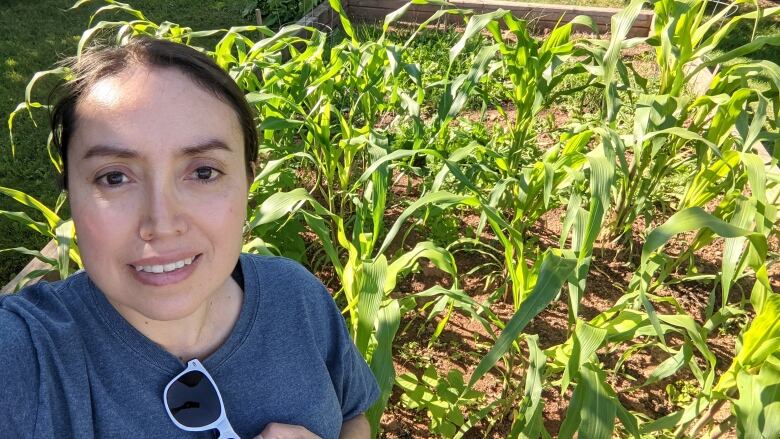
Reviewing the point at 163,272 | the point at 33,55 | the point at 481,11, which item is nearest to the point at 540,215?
the point at 163,272

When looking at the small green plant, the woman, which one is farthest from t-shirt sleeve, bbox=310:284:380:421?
the small green plant

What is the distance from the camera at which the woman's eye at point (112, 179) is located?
0.76m

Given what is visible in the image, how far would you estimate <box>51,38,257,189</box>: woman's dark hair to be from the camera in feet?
2.63

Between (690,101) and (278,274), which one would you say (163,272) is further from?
(690,101)

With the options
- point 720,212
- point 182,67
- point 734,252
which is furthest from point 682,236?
point 182,67

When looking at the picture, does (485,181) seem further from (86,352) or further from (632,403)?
(86,352)

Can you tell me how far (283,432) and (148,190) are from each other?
38cm

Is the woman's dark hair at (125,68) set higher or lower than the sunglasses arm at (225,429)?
higher

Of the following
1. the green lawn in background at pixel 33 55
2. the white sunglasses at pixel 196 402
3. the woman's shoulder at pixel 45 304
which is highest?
the woman's shoulder at pixel 45 304

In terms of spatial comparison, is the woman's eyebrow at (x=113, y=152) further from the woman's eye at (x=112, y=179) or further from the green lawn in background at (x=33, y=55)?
the green lawn in background at (x=33, y=55)

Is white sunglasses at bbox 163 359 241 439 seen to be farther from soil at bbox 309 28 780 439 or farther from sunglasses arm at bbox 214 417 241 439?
soil at bbox 309 28 780 439

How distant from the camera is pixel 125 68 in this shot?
0.79 metres

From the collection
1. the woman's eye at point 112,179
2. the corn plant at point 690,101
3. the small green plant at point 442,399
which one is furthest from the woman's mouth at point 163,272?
the corn plant at point 690,101

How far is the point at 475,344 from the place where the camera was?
6.53ft
